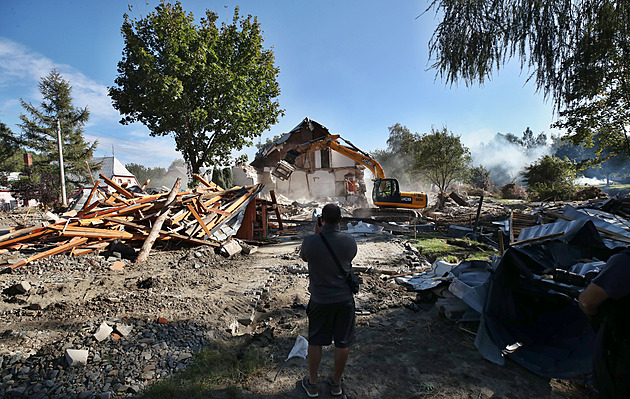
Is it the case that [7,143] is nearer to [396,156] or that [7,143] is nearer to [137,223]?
[137,223]

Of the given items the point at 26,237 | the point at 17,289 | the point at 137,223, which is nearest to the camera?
the point at 17,289

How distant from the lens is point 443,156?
964 inches

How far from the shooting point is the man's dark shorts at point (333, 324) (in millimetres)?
2840

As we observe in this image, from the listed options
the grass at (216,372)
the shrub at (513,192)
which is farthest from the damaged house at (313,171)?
the grass at (216,372)

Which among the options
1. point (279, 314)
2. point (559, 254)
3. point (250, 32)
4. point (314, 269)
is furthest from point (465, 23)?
point (250, 32)

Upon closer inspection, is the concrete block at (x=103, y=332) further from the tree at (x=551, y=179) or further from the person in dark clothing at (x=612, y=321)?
the tree at (x=551, y=179)

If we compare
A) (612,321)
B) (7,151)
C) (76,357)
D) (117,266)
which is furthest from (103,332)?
(7,151)

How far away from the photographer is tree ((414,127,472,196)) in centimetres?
2438

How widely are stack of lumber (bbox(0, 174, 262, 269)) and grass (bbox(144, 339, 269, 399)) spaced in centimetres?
441

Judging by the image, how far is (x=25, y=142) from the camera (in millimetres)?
26578

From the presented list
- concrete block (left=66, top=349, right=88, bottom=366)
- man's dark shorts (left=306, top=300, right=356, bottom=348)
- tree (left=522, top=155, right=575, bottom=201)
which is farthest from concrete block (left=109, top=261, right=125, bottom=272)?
tree (left=522, top=155, right=575, bottom=201)

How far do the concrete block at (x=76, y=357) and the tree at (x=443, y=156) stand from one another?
24.4 metres

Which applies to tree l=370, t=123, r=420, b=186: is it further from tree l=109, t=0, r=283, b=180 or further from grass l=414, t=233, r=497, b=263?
grass l=414, t=233, r=497, b=263

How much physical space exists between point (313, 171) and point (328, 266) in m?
27.6
